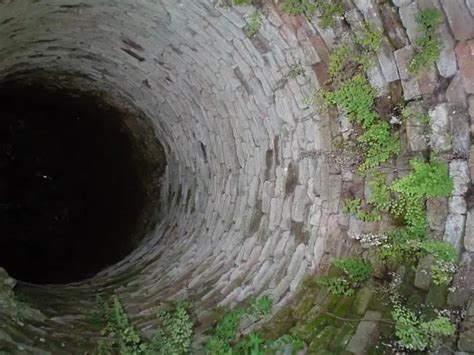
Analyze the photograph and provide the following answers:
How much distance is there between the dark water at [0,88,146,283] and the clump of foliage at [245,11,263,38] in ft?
10.0

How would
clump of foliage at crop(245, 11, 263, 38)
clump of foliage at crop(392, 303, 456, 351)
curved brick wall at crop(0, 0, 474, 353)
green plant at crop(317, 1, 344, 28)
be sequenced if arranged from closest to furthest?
clump of foliage at crop(392, 303, 456, 351), curved brick wall at crop(0, 0, 474, 353), green plant at crop(317, 1, 344, 28), clump of foliage at crop(245, 11, 263, 38)

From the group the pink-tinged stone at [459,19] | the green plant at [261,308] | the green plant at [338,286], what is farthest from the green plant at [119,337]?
the pink-tinged stone at [459,19]

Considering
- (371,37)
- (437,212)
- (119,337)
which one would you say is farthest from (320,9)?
(119,337)

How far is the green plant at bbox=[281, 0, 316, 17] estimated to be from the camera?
3658 mm

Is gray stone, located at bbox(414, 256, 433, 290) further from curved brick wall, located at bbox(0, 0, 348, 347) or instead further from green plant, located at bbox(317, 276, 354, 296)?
curved brick wall, located at bbox(0, 0, 348, 347)

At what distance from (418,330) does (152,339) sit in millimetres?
1714

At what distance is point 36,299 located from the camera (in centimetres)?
450

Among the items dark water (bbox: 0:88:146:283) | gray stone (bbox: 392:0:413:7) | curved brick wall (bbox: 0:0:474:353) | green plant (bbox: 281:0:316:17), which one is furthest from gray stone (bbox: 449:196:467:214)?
dark water (bbox: 0:88:146:283)

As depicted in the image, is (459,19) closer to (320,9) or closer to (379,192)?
(320,9)

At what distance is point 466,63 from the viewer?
3.11 meters

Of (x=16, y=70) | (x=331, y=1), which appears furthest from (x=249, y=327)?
(x=16, y=70)

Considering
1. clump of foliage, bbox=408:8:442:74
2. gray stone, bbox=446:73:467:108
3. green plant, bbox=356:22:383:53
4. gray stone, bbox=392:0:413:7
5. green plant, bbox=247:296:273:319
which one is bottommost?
green plant, bbox=247:296:273:319

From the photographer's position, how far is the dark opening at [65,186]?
6.89 metres

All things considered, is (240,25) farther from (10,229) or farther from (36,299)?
(10,229)
